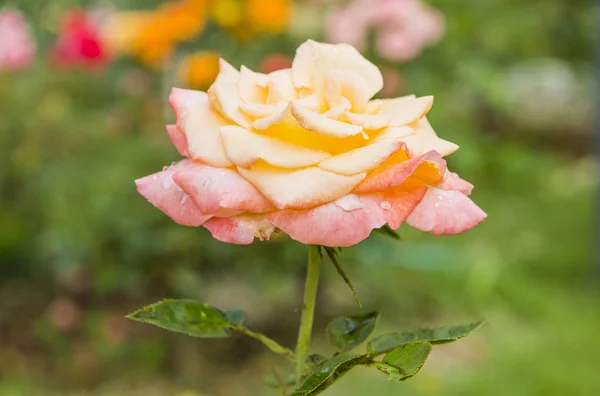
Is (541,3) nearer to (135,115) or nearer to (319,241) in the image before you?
(135,115)

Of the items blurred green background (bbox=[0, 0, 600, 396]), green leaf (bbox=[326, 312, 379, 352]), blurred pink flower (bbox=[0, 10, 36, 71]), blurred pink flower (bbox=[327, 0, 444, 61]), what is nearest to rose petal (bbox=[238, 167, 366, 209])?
green leaf (bbox=[326, 312, 379, 352])

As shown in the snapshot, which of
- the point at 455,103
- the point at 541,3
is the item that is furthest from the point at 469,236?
the point at 541,3

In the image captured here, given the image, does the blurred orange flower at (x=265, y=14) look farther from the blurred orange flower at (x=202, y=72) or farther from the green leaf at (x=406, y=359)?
the green leaf at (x=406, y=359)

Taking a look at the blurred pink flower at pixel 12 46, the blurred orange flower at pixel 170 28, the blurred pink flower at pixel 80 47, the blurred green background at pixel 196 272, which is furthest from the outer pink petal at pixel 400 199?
the blurred pink flower at pixel 12 46

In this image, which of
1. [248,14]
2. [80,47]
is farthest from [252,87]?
[80,47]

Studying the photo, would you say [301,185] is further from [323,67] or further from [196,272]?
[196,272]

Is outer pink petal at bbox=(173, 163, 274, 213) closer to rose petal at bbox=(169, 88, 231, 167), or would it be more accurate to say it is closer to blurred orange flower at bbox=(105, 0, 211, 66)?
rose petal at bbox=(169, 88, 231, 167)
